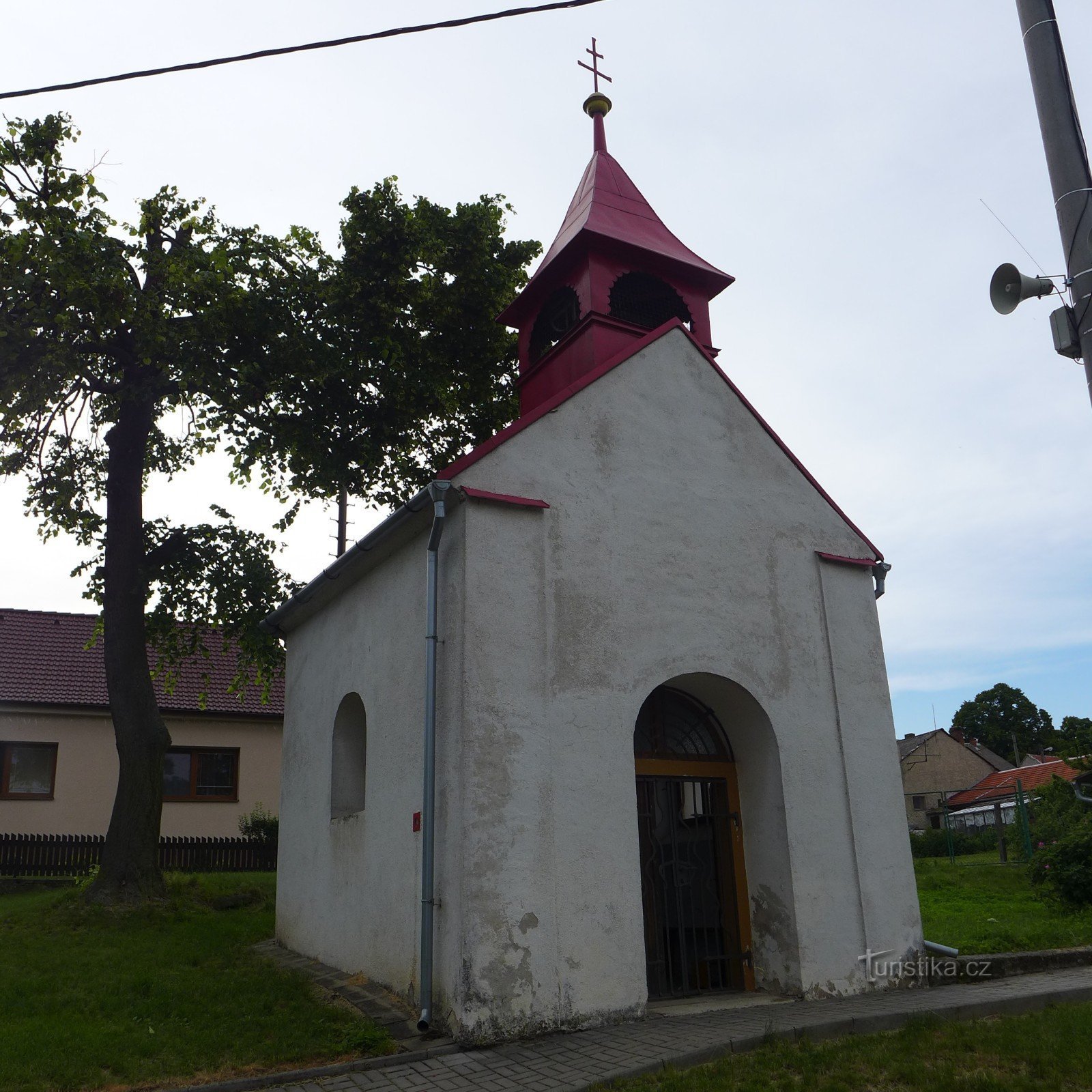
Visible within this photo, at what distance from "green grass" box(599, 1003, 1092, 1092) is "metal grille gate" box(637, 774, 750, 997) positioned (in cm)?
196

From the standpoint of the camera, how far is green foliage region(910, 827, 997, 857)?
91.1 ft

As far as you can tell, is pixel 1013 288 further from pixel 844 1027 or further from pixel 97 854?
pixel 97 854

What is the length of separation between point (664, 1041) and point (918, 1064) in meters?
1.78

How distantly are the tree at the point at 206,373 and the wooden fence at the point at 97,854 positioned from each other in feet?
18.0

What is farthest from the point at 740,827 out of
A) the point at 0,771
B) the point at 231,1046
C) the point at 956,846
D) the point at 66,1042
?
the point at 956,846

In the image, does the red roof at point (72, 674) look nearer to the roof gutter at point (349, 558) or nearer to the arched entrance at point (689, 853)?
the roof gutter at point (349, 558)

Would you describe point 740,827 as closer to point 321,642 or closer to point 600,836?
point 600,836

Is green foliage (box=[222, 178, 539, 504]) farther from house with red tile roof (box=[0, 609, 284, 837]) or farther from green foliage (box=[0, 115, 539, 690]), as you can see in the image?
house with red tile roof (box=[0, 609, 284, 837])

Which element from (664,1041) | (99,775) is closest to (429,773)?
(664,1041)

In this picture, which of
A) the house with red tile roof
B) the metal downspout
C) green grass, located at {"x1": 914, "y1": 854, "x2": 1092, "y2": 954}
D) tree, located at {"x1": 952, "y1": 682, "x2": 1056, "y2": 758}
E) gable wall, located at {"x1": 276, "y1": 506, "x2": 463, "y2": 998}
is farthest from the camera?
tree, located at {"x1": 952, "y1": 682, "x2": 1056, "y2": 758}

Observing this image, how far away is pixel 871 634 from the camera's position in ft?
35.0

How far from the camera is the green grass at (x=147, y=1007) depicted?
6742 mm

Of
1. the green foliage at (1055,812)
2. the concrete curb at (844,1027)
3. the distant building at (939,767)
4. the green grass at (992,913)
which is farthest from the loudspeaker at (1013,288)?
the distant building at (939,767)

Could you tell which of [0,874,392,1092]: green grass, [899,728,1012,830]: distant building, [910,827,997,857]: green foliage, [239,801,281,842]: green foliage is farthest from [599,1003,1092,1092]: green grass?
[899,728,1012,830]: distant building
